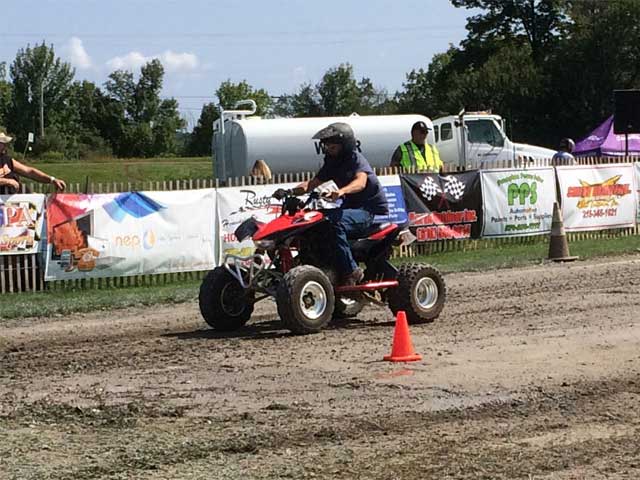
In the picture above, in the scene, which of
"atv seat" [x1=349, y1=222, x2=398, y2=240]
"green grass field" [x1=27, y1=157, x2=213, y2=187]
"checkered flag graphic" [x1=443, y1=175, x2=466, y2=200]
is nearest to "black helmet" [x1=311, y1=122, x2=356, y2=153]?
"atv seat" [x1=349, y1=222, x2=398, y2=240]

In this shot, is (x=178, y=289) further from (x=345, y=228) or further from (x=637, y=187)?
(x=637, y=187)

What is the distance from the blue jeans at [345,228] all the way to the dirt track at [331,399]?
664mm

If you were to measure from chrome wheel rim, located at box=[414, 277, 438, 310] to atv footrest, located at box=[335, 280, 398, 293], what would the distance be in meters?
0.27

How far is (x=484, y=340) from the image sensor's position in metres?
10.1

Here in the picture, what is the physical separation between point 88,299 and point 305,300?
5255 millimetres

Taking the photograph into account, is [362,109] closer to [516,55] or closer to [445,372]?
[516,55]

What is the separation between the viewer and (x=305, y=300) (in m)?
10.5

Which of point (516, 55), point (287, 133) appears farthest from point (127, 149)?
→ point (287, 133)

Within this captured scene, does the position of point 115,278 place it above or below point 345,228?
below

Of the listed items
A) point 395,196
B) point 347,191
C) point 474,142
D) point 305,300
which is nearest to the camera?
point 305,300

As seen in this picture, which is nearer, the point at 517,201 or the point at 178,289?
the point at 178,289

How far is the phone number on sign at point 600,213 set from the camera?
23.0 metres

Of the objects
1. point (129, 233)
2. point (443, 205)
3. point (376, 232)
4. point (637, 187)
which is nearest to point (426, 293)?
point (376, 232)

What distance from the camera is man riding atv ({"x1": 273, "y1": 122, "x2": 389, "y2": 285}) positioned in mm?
10891
